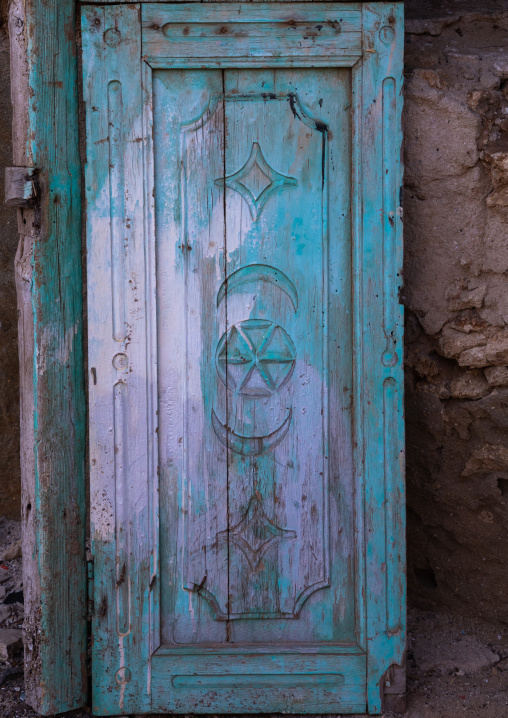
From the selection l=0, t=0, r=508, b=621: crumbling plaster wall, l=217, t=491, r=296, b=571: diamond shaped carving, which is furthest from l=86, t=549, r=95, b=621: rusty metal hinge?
l=0, t=0, r=508, b=621: crumbling plaster wall

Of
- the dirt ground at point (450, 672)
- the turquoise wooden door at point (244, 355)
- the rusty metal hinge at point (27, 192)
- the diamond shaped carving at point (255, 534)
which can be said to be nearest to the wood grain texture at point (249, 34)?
the turquoise wooden door at point (244, 355)

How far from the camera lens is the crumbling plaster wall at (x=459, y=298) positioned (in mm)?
2033

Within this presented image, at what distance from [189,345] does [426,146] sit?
94cm

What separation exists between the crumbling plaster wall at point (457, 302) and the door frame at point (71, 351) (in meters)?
0.21

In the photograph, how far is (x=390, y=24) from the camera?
1.89m

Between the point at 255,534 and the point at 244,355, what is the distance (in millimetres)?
539

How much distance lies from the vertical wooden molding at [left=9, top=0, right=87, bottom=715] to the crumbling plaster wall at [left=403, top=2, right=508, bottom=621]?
1.02 m

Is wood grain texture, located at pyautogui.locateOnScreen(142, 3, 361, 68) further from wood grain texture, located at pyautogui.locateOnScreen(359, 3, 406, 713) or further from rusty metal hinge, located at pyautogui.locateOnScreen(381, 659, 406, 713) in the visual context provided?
rusty metal hinge, located at pyautogui.locateOnScreen(381, 659, 406, 713)

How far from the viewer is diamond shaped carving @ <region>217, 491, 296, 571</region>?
6.57 feet

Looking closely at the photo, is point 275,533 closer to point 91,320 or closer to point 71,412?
point 71,412

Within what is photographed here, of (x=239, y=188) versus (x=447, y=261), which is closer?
(x=239, y=188)

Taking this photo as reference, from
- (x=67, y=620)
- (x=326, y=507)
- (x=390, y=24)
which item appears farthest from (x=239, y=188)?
(x=67, y=620)

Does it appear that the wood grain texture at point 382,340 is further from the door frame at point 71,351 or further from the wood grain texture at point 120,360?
the wood grain texture at point 120,360

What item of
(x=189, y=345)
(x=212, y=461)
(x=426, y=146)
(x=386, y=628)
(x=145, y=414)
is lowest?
(x=386, y=628)
